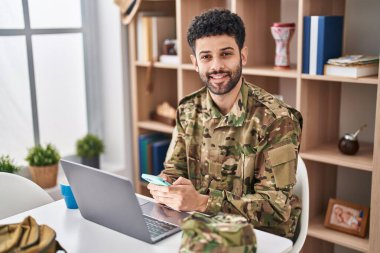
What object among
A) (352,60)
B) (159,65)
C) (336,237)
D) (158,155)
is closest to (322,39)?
(352,60)

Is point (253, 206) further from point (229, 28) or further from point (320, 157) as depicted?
point (320, 157)

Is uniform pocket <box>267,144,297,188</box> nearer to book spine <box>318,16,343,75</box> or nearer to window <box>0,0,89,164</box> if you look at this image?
book spine <box>318,16,343,75</box>

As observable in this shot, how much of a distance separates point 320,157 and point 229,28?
2.94 feet

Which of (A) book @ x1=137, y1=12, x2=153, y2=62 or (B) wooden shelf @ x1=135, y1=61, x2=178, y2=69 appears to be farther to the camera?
(A) book @ x1=137, y1=12, x2=153, y2=62

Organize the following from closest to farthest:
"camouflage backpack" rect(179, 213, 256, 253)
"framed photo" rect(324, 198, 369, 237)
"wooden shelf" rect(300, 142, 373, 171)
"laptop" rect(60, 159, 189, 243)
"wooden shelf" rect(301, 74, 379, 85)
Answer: "camouflage backpack" rect(179, 213, 256, 253) → "laptop" rect(60, 159, 189, 243) → "wooden shelf" rect(301, 74, 379, 85) → "wooden shelf" rect(300, 142, 373, 171) → "framed photo" rect(324, 198, 369, 237)

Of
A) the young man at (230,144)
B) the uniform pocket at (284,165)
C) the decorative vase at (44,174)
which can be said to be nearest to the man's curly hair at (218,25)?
the young man at (230,144)

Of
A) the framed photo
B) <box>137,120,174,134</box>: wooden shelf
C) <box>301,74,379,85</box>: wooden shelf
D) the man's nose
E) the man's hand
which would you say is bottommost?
the framed photo

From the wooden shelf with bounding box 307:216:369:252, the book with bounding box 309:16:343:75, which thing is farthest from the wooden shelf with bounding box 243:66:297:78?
the wooden shelf with bounding box 307:216:369:252

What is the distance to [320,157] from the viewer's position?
2.43 m

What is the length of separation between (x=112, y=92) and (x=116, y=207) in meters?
1.85

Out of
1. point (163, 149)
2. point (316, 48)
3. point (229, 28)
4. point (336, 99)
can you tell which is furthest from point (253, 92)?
point (163, 149)

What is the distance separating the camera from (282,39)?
2.56 meters

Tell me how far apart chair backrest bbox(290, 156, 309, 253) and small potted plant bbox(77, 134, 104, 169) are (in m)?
1.56

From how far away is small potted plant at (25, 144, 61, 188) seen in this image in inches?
111
